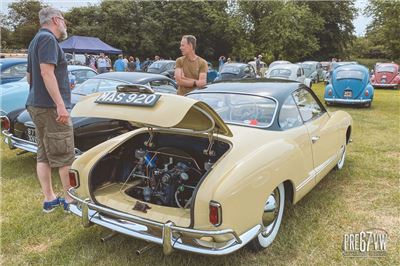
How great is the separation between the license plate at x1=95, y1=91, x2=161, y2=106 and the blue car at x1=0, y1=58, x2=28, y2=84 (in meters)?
7.56

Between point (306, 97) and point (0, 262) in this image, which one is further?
point (306, 97)

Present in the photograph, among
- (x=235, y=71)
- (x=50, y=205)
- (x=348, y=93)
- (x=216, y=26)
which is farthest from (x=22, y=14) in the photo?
(x=50, y=205)

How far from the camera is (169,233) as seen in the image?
2.46 m

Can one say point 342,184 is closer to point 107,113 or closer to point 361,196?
point 361,196

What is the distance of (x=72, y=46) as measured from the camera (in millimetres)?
24812

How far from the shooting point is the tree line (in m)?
37.1

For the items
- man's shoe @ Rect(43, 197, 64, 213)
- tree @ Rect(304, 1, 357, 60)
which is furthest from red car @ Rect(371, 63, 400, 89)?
tree @ Rect(304, 1, 357, 60)

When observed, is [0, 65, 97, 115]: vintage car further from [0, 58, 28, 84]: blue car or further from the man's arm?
the man's arm

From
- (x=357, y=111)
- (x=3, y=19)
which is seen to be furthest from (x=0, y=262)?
(x=3, y=19)

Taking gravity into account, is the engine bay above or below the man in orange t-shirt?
below

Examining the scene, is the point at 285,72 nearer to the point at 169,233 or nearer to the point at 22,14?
the point at 169,233

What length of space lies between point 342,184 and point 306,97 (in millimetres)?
1239

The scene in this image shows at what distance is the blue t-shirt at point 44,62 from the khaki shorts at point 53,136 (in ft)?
0.28

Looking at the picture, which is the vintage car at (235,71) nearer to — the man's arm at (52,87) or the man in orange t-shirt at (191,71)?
the man in orange t-shirt at (191,71)
